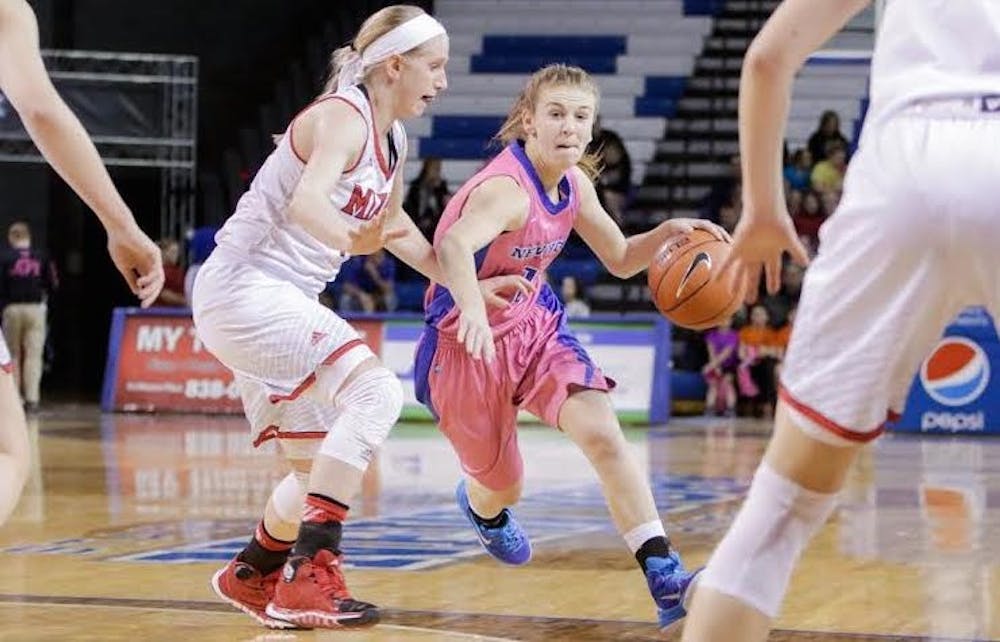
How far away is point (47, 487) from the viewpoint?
9.73m

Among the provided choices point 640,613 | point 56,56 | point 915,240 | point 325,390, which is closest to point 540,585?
point 640,613

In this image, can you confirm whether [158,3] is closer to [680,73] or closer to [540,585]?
[680,73]

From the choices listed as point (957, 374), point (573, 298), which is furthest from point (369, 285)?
point (957, 374)

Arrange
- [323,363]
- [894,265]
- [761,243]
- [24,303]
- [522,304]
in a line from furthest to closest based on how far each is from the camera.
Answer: [24,303]
[522,304]
[323,363]
[761,243]
[894,265]

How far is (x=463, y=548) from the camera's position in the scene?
728 centimetres

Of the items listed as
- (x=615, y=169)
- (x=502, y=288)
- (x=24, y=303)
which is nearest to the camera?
(x=502, y=288)

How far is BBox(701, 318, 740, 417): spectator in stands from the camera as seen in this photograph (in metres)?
17.1

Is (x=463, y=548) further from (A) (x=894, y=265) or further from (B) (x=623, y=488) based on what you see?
(A) (x=894, y=265)

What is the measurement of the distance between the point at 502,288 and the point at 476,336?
0.85 m

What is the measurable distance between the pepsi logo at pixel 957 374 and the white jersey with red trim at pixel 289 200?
1035cm

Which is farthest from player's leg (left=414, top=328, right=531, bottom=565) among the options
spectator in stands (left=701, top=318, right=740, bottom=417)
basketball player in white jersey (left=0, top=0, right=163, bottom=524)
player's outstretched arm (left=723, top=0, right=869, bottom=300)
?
spectator in stands (left=701, top=318, right=740, bottom=417)

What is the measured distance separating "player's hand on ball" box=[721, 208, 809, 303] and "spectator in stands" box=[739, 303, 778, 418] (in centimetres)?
1391

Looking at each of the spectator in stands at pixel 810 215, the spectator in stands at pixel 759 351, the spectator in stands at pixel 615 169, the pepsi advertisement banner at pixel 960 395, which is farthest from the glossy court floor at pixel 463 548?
the spectator in stands at pixel 615 169

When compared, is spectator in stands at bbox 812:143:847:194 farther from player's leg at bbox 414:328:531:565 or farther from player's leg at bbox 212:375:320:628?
player's leg at bbox 212:375:320:628
